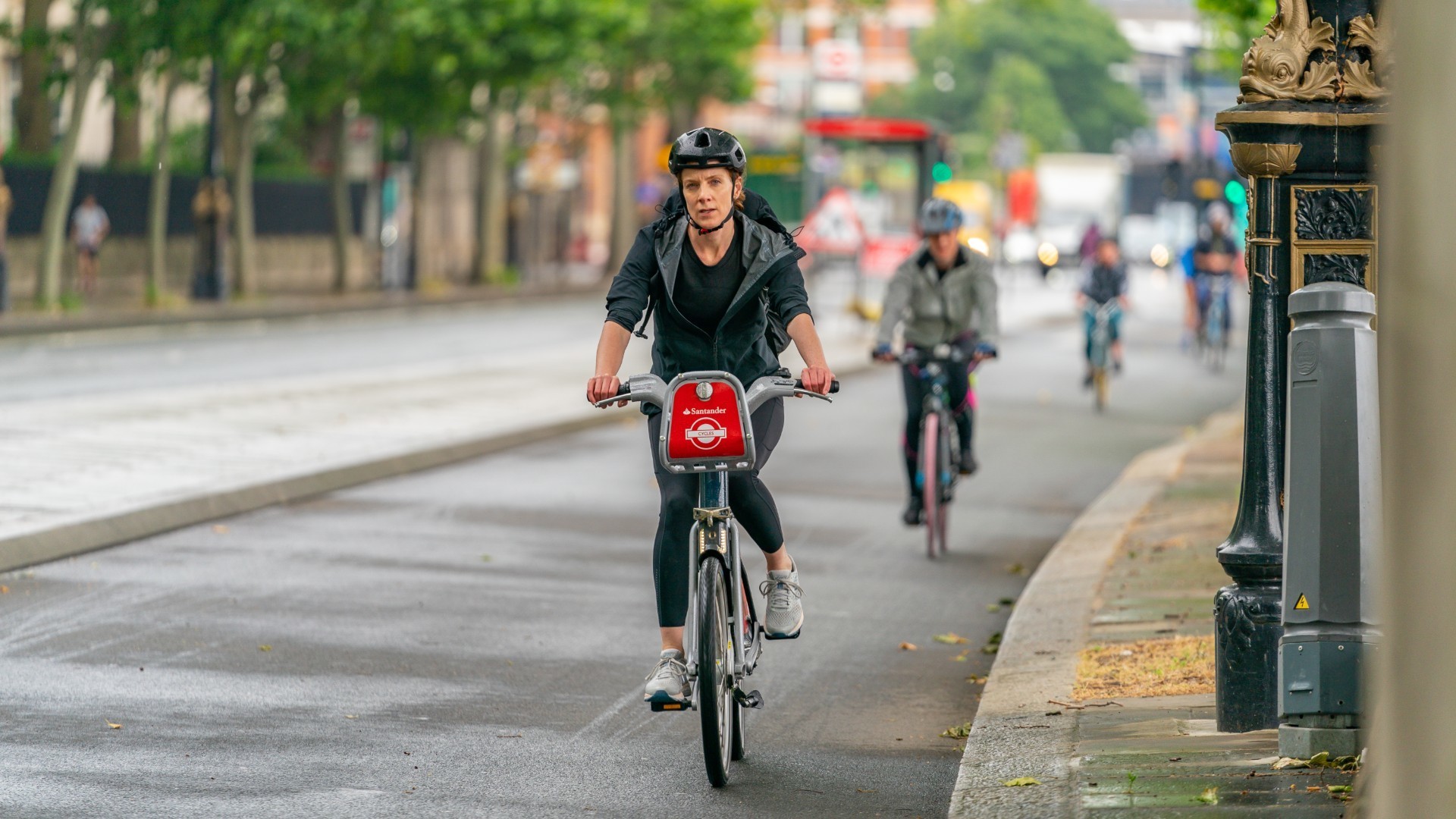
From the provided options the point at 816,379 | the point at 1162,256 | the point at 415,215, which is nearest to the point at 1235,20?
the point at 816,379

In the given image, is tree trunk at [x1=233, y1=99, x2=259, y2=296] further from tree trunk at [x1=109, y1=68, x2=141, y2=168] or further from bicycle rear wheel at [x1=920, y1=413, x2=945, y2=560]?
bicycle rear wheel at [x1=920, y1=413, x2=945, y2=560]

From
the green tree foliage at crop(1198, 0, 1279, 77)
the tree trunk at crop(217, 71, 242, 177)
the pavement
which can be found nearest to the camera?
the pavement

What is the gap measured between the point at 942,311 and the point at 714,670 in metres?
6.13

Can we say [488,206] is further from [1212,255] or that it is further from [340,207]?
[1212,255]

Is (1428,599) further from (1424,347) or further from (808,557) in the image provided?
(808,557)

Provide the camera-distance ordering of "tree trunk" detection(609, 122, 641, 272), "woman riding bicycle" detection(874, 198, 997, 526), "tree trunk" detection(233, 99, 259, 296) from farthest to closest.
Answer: "tree trunk" detection(609, 122, 641, 272) → "tree trunk" detection(233, 99, 259, 296) → "woman riding bicycle" detection(874, 198, 997, 526)

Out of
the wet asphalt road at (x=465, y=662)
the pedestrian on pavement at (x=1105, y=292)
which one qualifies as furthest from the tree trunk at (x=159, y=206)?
the wet asphalt road at (x=465, y=662)

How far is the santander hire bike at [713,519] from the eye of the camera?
19.5 ft

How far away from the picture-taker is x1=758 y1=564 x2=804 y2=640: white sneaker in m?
6.51

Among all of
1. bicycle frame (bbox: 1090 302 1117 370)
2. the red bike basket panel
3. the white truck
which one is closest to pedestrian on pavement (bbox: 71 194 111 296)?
bicycle frame (bbox: 1090 302 1117 370)

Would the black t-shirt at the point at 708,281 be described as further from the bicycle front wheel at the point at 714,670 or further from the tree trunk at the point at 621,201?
the tree trunk at the point at 621,201

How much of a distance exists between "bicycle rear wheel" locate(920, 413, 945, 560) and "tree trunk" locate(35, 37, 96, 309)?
22.5 meters

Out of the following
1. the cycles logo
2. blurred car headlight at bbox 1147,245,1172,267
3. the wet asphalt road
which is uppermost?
blurred car headlight at bbox 1147,245,1172,267

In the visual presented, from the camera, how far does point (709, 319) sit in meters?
6.46
